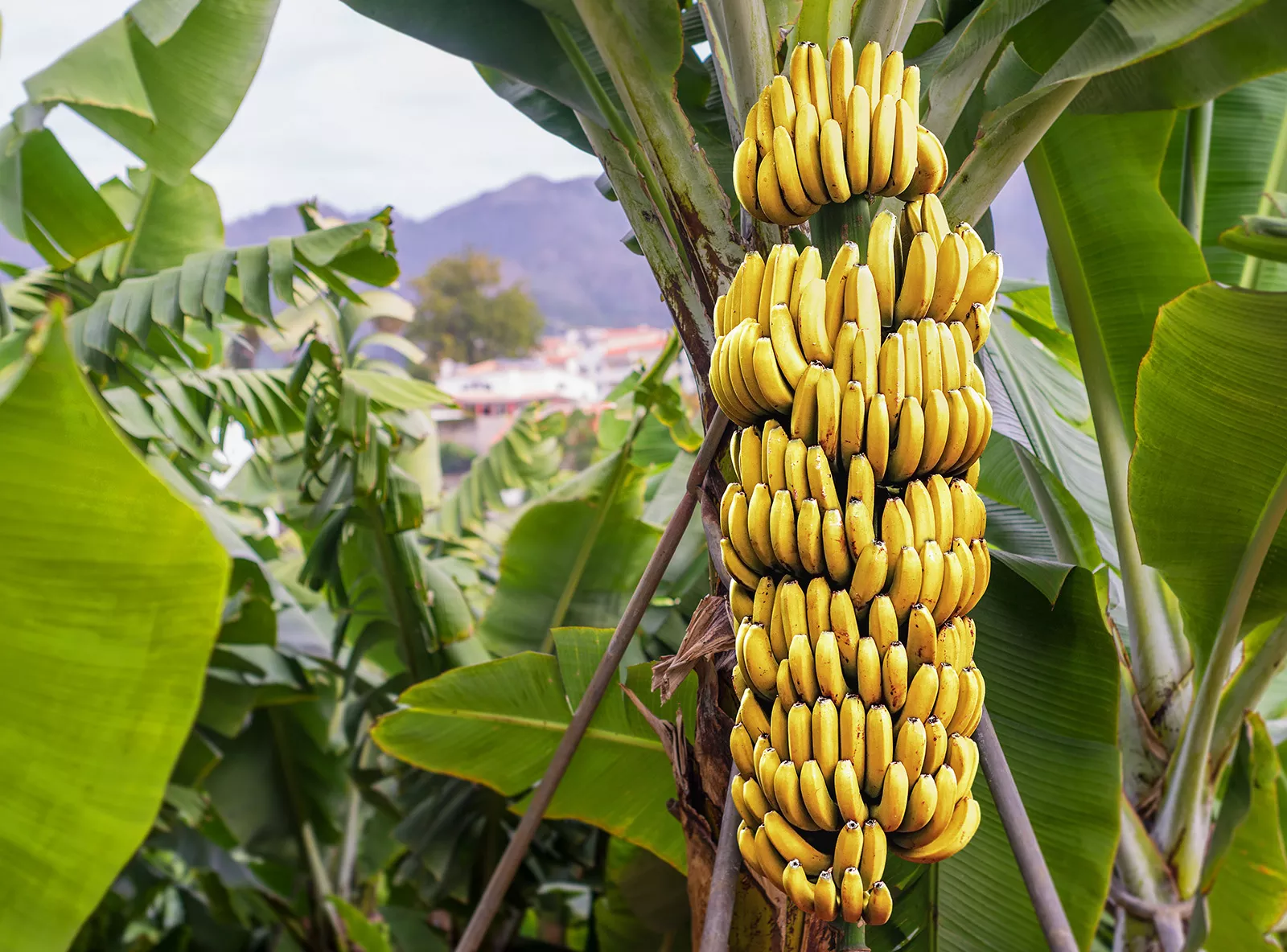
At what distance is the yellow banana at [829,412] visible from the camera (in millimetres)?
518

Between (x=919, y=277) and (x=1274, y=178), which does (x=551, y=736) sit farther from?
(x=1274, y=178)

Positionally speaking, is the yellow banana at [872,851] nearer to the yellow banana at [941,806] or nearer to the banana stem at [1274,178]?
the yellow banana at [941,806]

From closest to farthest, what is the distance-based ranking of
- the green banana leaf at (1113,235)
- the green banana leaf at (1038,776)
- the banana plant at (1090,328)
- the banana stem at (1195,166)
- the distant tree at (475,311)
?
the banana plant at (1090,328), the green banana leaf at (1038,776), the green banana leaf at (1113,235), the banana stem at (1195,166), the distant tree at (475,311)

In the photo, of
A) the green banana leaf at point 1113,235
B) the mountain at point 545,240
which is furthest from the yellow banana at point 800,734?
the mountain at point 545,240

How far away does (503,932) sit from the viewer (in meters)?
1.79

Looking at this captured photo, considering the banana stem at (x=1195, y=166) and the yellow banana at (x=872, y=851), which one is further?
the banana stem at (x=1195, y=166)

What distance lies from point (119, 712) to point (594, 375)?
2671cm

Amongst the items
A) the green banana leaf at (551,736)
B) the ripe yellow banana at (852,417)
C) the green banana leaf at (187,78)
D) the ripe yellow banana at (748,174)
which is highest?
the green banana leaf at (187,78)

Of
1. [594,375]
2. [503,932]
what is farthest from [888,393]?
[594,375]

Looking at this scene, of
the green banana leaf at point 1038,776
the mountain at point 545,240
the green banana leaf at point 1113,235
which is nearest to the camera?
the green banana leaf at point 1038,776

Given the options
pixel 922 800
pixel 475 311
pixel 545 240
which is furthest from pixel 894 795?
pixel 545 240

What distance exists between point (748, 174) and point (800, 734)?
0.36 metres

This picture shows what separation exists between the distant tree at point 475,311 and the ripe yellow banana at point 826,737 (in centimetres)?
1659

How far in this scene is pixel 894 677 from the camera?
1.68 feet
